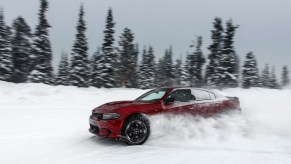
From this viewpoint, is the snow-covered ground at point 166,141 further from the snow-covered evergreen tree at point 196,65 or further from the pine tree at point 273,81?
the pine tree at point 273,81

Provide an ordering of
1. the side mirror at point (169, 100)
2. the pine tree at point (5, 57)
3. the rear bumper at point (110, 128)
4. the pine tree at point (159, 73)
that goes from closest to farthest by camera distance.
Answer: the rear bumper at point (110, 128)
the side mirror at point (169, 100)
the pine tree at point (5, 57)
the pine tree at point (159, 73)

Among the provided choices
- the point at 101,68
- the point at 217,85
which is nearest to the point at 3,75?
the point at 101,68

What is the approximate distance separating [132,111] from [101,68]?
3564cm

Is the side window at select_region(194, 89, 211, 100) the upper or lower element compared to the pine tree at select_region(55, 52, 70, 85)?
lower

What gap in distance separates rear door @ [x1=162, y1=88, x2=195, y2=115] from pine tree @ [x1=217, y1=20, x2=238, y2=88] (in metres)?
31.4

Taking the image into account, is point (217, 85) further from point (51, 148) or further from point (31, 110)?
point (51, 148)

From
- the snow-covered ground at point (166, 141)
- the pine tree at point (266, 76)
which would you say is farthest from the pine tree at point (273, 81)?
the snow-covered ground at point (166, 141)

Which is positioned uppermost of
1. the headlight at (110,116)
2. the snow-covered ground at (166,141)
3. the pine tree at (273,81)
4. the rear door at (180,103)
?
the pine tree at (273,81)

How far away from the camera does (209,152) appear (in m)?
7.22

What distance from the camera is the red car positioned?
783cm

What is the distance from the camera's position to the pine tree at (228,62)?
132 feet

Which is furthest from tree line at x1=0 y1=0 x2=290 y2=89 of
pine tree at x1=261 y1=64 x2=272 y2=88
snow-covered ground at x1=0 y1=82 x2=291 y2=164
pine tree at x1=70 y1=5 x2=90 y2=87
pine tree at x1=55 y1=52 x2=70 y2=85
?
pine tree at x1=261 y1=64 x2=272 y2=88

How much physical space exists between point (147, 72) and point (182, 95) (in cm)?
5469

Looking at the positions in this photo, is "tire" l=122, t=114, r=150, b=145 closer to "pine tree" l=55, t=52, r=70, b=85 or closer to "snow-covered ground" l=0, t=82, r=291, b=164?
"snow-covered ground" l=0, t=82, r=291, b=164
